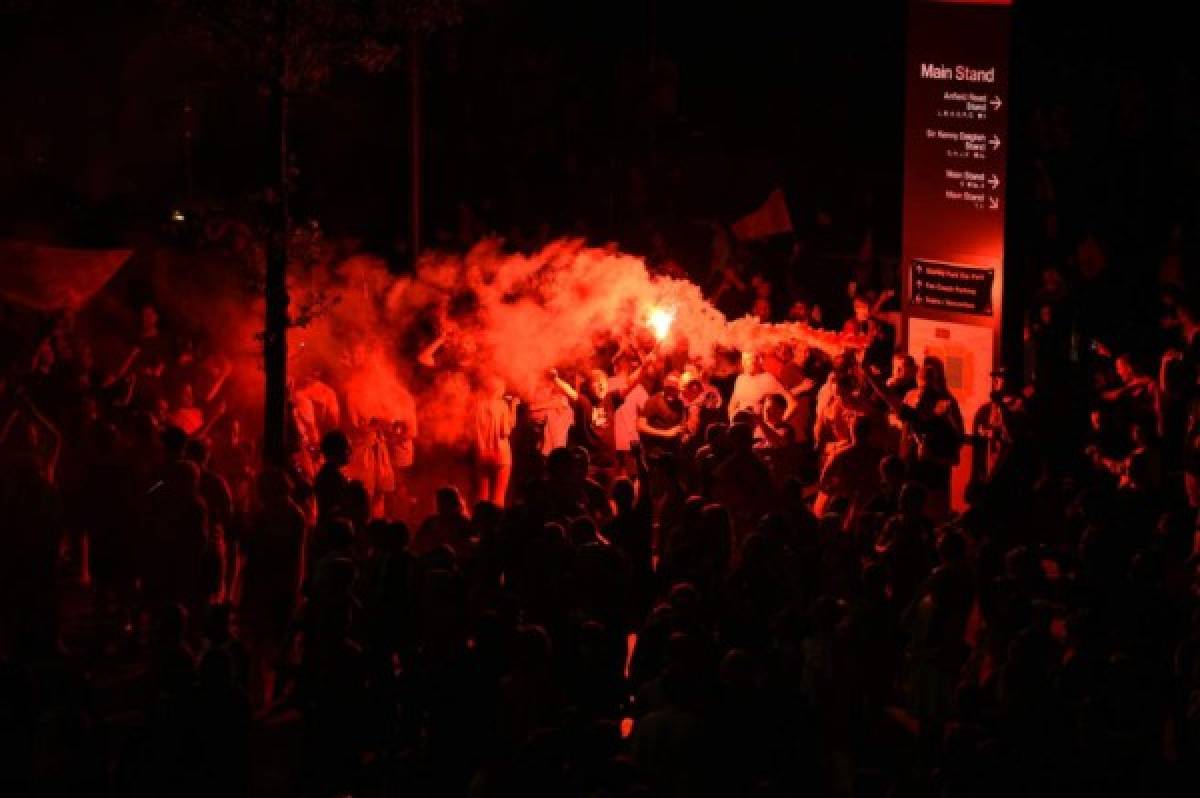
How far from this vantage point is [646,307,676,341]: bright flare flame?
1752 cm

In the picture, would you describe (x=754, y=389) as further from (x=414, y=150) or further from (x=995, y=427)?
(x=414, y=150)

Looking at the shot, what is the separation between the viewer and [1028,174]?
686 inches

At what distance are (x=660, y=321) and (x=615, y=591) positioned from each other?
739 centimetres

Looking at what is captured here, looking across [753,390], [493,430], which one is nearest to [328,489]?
[493,430]

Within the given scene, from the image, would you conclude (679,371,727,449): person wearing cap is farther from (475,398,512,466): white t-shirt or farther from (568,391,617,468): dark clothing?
(475,398,512,466): white t-shirt

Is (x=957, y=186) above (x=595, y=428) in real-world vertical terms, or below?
above

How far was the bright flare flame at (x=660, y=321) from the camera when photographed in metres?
17.5

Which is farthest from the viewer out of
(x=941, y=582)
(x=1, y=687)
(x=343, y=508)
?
(x=343, y=508)

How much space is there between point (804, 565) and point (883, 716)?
977 millimetres

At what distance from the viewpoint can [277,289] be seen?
14016 mm

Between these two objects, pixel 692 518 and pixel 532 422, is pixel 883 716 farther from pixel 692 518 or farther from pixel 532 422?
pixel 532 422

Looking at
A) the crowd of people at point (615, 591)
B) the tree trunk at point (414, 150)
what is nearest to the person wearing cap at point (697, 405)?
the crowd of people at point (615, 591)

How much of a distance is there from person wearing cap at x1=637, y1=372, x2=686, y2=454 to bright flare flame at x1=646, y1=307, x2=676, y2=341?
133 cm

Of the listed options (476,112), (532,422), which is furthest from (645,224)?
(532,422)
